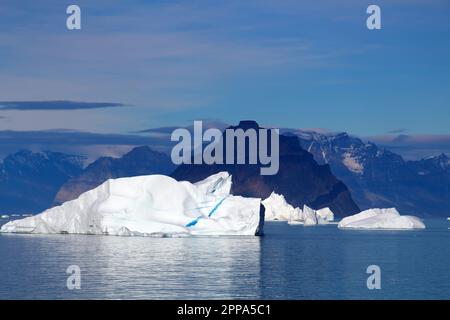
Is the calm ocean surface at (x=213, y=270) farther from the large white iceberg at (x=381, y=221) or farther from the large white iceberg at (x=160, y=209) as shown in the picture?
the large white iceberg at (x=381, y=221)

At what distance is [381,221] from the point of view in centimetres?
13750

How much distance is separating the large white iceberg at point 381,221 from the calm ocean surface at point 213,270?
5807 cm

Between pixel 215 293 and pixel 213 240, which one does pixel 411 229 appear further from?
pixel 215 293

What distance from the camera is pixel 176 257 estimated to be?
6162cm

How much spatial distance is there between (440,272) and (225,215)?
102ft

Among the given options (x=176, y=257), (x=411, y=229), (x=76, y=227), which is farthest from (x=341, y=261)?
(x=411, y=229)

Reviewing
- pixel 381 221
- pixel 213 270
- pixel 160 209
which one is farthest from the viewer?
pixel 381 221

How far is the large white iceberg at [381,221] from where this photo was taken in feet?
453

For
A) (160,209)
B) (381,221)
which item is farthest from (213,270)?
(381,221)

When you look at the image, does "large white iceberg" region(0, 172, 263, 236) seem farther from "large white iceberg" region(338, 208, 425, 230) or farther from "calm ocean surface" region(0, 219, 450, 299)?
"large white iceberg" region(338, 208, 425, 230)

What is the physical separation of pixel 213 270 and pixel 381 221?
88.6 meters

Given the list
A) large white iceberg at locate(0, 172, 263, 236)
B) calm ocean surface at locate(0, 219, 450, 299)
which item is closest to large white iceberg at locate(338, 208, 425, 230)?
large white iceberg at locate(0, 172, 263, 236)

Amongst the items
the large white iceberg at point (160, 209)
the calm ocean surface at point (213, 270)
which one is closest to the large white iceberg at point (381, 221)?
the large white iceberg at point (160, 209)

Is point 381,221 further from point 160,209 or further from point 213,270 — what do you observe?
point 213,270
